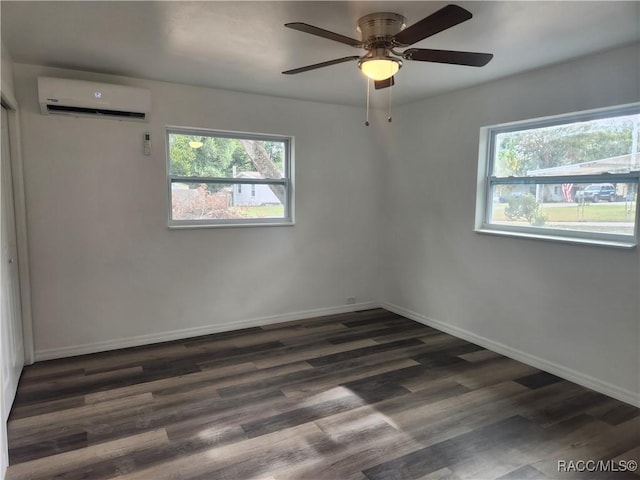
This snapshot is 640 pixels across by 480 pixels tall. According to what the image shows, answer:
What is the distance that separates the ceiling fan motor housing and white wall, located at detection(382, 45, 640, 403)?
1.63 meters

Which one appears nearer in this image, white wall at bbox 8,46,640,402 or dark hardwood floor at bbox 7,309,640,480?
dark hardwood floor at bbox 7,309,640,480

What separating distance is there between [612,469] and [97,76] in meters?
4.52

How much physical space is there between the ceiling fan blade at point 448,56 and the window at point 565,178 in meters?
1.29

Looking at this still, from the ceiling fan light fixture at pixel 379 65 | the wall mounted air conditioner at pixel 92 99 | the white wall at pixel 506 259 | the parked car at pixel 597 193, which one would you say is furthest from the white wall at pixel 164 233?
the parked car at pixel 597 193

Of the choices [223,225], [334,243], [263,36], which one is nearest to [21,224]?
[223,225]

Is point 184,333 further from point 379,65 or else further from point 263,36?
point 379,65

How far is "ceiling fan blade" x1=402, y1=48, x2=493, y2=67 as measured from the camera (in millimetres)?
2220

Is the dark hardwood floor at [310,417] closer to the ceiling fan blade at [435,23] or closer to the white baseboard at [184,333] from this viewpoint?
the white baseboard at [184,333]

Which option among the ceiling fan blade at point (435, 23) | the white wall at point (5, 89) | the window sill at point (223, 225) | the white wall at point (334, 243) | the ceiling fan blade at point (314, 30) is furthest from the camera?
the window sill at point (223, 225)

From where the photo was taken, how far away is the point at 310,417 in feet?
8.69

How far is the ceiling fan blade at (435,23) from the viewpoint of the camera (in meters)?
1.77

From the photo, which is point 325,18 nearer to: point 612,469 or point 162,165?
point 162,165

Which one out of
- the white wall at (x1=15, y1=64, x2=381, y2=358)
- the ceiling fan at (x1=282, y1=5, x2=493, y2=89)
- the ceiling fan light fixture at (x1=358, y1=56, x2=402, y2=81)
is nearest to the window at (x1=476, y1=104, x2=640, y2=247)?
the ceiling fan at (x1=282, y1=5, x2=493, y2=89)

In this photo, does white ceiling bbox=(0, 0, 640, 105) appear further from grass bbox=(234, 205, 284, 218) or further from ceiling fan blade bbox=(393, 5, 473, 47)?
grass bbox=(234, 205, 284, 218)
